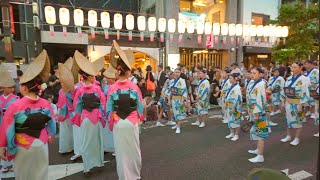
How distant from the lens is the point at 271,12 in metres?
22.7

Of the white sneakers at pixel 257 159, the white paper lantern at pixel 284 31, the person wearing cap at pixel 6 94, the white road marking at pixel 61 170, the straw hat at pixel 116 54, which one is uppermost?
the white paper lantern at pixel 284 31

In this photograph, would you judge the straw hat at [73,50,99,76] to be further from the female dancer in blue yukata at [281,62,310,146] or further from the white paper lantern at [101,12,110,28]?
the white paper lantern at [101,12,110,28]

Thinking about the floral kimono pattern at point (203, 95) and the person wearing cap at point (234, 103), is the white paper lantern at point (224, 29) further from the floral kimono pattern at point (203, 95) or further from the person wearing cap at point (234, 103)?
the person wearing cap at point (234, 103)

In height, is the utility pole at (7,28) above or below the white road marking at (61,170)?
above

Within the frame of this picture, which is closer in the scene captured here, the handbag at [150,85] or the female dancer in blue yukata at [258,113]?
the female dancer in blue yukata at [258,113]

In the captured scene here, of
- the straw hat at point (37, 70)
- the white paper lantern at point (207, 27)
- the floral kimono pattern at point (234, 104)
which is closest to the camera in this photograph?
A: the straw hat at point (37, 70)

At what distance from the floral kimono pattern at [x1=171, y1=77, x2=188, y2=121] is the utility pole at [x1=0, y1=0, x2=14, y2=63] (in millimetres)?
5118

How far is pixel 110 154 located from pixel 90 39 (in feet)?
37.3

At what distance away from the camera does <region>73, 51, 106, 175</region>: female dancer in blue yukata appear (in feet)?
15.1

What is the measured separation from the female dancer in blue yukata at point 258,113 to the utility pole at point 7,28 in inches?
275

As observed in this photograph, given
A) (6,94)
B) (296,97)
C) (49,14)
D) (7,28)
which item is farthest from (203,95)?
(49,14)

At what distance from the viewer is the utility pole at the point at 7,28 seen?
700cm

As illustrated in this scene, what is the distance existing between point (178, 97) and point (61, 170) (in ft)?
13.2

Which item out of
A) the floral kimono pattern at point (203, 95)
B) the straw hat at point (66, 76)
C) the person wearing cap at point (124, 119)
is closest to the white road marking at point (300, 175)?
the person wearing cap at point (124, 119)
